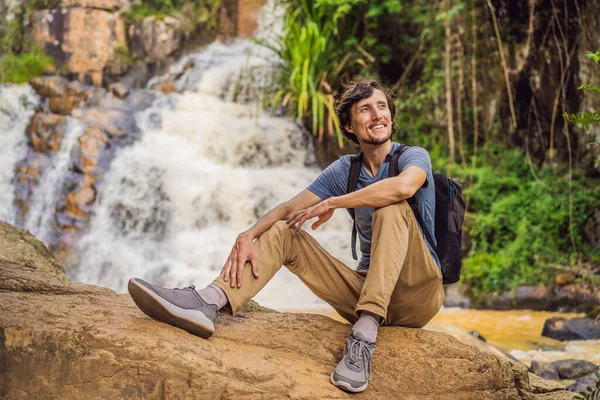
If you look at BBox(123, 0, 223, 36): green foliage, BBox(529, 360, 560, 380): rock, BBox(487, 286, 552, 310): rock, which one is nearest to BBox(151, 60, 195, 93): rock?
BBox(123, 0, 223, 36): green foliage

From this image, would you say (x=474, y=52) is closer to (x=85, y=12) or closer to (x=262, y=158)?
(x=262, y=158)

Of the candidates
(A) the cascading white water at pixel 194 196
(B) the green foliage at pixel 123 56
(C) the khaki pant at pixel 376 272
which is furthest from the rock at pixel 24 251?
(B) the green foliage at pixel 123 56

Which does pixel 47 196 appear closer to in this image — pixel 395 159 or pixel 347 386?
pixel 395 159

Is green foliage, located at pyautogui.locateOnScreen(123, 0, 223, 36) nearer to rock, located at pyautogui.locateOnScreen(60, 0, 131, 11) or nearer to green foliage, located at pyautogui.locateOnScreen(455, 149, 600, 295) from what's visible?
rock, located at pyautogui.locateOnScreen(60, 0, 131, 11)

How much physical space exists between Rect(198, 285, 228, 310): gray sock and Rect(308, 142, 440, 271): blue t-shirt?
2.12 feet

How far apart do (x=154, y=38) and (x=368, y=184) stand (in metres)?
9.33

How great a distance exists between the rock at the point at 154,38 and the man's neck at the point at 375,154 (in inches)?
355

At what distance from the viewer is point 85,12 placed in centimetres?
1069

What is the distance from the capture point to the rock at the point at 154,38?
11.1m

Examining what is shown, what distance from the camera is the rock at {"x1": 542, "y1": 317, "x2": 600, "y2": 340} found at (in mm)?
5191

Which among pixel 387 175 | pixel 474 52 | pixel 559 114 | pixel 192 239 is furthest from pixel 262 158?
pixel 387 175

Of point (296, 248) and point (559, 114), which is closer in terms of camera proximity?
point (296, 248)

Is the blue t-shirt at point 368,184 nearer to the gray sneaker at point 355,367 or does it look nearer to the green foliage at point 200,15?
the gray sneaker at point 355,367

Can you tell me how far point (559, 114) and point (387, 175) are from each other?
5.15 metres
